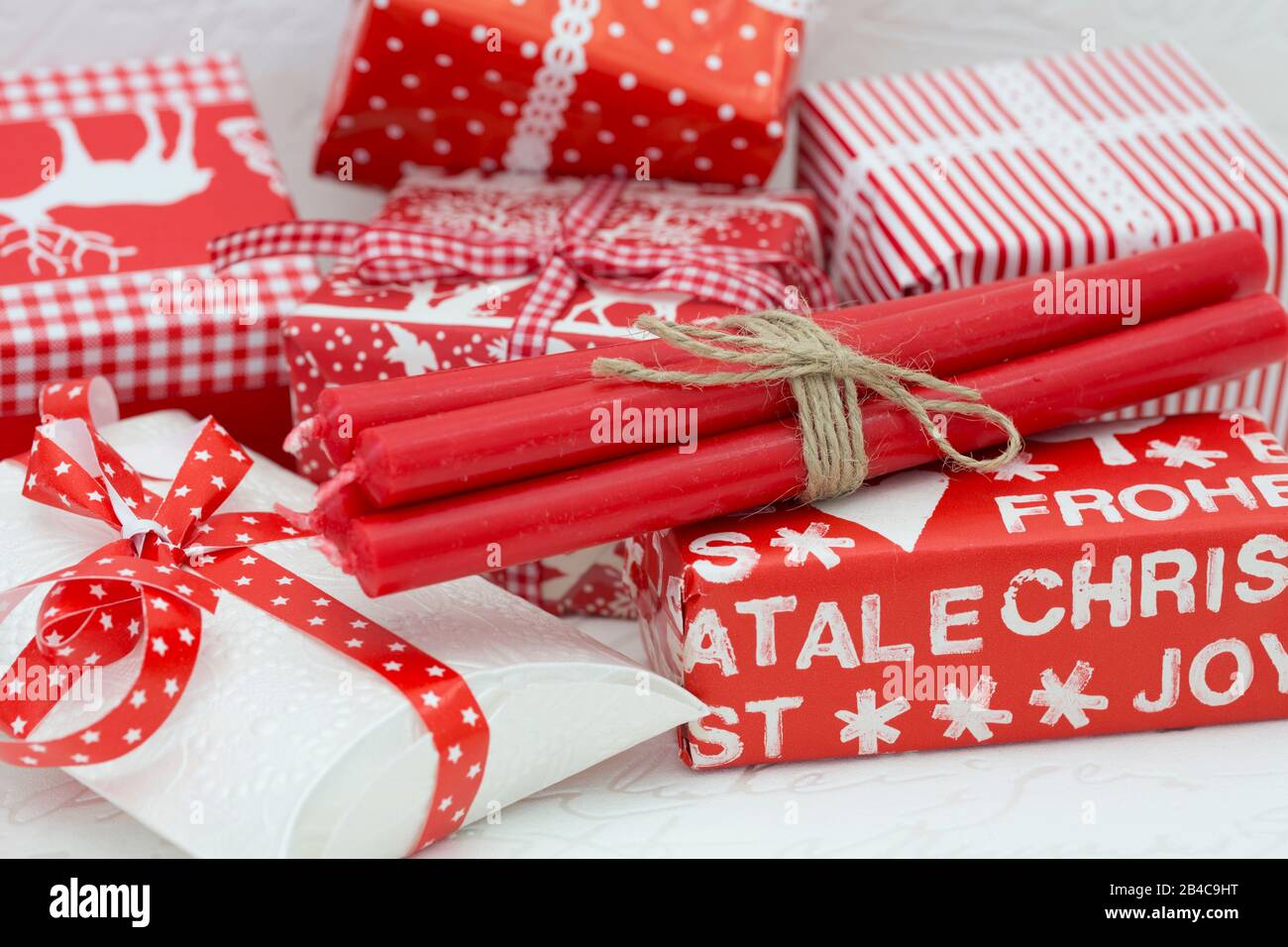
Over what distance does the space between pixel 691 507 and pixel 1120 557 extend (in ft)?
0.92

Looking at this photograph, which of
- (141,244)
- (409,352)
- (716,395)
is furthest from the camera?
(141,244)

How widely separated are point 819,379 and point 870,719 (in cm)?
23

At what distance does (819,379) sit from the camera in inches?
36.5

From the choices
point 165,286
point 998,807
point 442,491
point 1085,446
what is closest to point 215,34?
point 165,286

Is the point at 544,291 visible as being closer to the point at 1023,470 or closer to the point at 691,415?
the point at 691,415

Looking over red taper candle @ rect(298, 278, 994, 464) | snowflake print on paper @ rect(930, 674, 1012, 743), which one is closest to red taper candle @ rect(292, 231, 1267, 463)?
red taper candle @ rect(298, 278, 994, 464)

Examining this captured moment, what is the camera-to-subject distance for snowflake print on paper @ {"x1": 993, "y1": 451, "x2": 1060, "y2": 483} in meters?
0.98

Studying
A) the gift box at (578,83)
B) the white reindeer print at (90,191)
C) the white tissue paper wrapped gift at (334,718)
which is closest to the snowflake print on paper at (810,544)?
the white tissue paper wrapped gift at (334,718)

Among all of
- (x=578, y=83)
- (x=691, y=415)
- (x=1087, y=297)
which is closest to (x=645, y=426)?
(x=691, y=415)

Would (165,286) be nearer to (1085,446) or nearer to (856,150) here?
(856,150)

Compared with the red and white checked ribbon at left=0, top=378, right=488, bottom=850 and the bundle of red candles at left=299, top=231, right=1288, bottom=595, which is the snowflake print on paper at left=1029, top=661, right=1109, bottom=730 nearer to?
the bundle of red candles at left=299, top=231, right=1288, bottom=595

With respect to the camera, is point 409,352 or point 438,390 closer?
point 438,390

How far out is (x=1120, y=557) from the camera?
2.99 ft
